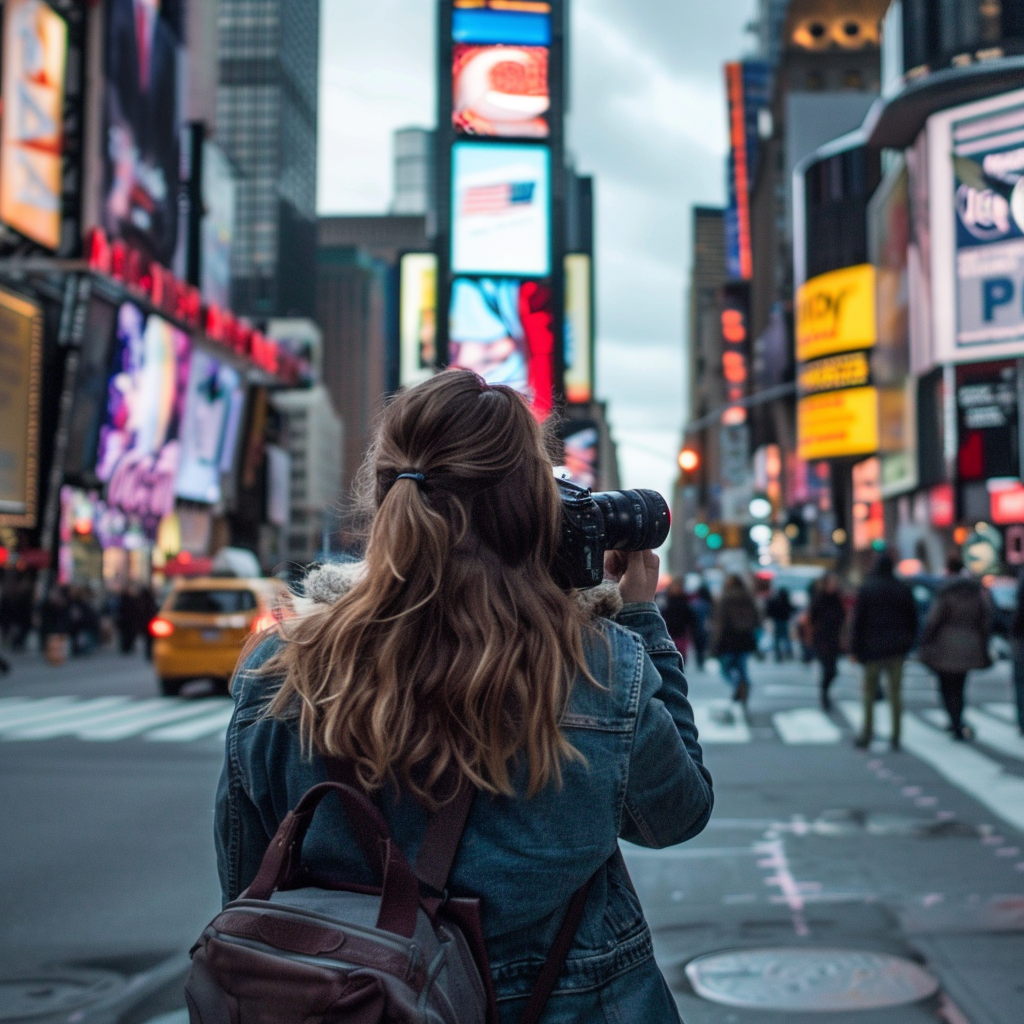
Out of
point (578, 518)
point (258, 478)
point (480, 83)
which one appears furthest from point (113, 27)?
point (578, 518)

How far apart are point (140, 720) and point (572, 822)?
1434 centimetres

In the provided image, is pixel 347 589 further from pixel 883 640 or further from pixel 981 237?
pixel 981 237

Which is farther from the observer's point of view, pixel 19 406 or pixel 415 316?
pixel 415 316

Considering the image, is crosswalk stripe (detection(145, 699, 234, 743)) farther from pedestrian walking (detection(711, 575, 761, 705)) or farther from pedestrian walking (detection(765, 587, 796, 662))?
pedestrian walking (detection(765, 587, 796, 662))

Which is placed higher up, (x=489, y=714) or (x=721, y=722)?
(x=489, y=714)

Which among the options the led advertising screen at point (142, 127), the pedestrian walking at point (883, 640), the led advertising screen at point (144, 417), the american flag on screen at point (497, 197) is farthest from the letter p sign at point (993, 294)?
the led advertising screen at point (142, 127)

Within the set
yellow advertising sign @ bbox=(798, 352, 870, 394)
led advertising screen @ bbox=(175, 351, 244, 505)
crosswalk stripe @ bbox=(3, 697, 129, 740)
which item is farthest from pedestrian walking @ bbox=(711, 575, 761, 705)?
led advertising screen @ bbox=(175, 351, 244, 505)

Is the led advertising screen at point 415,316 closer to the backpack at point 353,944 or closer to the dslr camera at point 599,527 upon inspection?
the dslr camera at point 599,527

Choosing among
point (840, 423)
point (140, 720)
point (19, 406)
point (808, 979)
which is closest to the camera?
point (808, 979)

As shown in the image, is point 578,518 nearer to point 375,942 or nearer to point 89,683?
point 375,942

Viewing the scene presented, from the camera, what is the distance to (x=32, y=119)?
4669 cm

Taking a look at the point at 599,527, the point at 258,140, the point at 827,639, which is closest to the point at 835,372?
the point at 827,639

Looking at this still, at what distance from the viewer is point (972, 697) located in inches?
761

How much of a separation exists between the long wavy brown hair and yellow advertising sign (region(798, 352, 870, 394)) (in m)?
65.0
